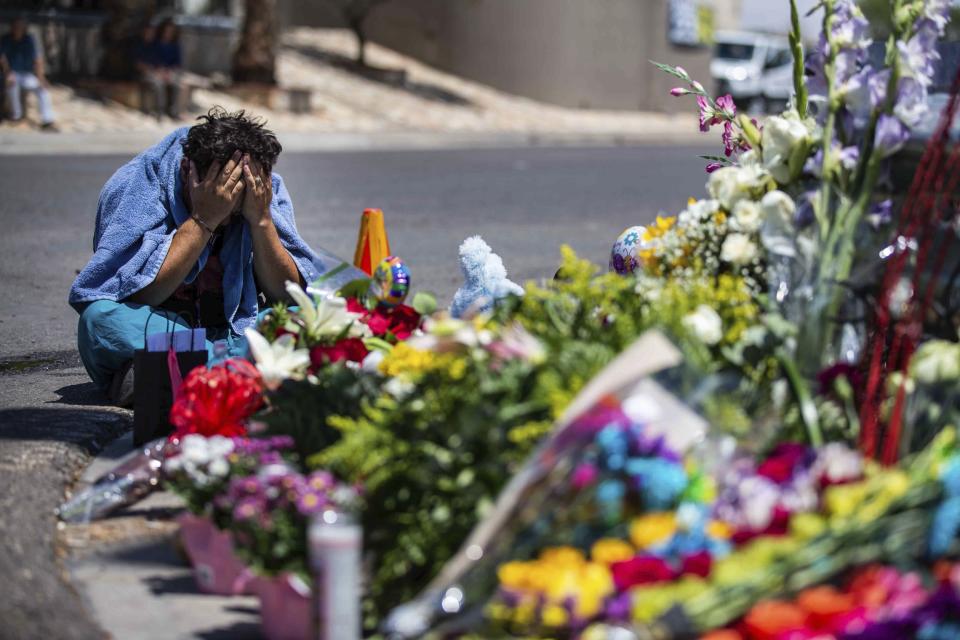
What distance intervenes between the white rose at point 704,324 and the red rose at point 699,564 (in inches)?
26.5

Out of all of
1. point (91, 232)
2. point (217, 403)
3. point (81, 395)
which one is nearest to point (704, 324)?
point (217, 403)

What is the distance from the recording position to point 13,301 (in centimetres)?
676

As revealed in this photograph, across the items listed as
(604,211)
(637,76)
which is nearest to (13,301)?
(604,211)

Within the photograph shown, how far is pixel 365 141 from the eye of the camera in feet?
Answer: 60.6

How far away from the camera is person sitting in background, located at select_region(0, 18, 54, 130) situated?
53.2 feet

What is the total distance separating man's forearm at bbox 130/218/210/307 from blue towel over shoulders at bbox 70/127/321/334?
0.11ft

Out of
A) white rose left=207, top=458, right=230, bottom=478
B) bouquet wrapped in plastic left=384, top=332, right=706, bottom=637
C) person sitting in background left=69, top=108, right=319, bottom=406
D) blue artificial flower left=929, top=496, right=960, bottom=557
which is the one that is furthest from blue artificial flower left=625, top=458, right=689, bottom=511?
person sitting in background left=69, top=108, right=319, bottom=406

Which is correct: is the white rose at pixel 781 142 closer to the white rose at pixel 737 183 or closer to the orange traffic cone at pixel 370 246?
the white rose at pixel 737 183

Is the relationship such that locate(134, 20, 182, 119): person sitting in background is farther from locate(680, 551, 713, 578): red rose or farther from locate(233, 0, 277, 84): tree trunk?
locate(680, 551, 713, 578): red rose

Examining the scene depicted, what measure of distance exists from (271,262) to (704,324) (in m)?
1.89

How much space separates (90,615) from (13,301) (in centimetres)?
427

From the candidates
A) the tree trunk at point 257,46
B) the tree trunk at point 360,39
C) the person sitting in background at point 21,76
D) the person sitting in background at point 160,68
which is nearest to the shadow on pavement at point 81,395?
the person sitting in background at point 21,76

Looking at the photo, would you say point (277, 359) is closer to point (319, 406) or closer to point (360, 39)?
point (319, 406)

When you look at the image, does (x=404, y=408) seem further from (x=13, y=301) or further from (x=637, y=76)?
(x=637, y=76)
